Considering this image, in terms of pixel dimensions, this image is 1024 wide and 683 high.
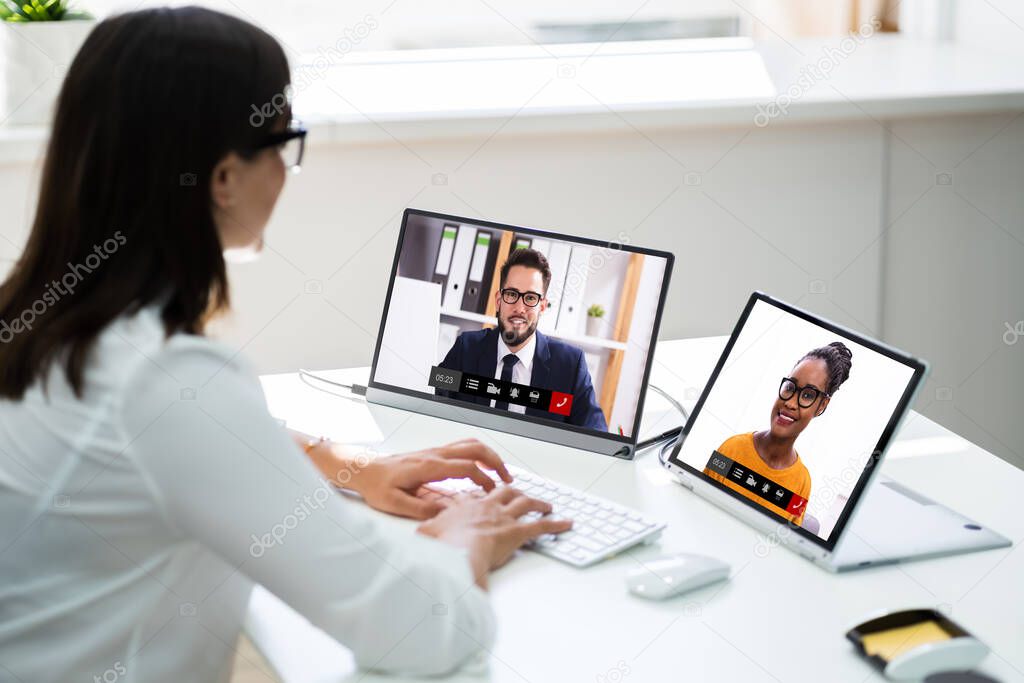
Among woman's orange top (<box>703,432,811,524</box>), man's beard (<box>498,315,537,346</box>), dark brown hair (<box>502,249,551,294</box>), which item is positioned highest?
dark brown hair (<box>502,249,551,294</box>)

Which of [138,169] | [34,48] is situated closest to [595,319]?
[138,169]

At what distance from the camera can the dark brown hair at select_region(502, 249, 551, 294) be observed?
4.98 ft

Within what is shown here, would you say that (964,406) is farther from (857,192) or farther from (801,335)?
(801,335)

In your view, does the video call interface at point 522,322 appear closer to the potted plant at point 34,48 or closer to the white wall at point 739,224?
the white wall at point 739,224

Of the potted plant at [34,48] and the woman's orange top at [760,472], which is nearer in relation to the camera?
the woman's orange top at [760,472]

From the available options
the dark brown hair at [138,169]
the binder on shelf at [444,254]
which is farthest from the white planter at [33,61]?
the dark brown hair at [138,169]

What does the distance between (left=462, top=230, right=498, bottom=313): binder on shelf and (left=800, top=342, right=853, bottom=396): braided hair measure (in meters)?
0.50

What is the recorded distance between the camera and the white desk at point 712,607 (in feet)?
3.22

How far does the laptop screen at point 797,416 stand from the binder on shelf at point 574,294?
0.22m

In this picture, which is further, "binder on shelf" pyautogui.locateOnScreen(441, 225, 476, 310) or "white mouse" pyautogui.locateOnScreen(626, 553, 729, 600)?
"binder on shelf" pyautogui.locateOnScreen(441, 225, 476, 310)

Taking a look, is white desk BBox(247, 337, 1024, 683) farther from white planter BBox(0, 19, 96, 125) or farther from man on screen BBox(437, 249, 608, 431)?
white planter BBox(0, 19, 96, 125)

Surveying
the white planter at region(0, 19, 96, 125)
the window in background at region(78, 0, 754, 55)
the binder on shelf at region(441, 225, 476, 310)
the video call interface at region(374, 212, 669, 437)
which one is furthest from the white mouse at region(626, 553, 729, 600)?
the window in background at region(78, 0, 754, 55)

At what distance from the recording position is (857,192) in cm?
→ 257

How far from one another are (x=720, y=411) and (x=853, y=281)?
1458mm
